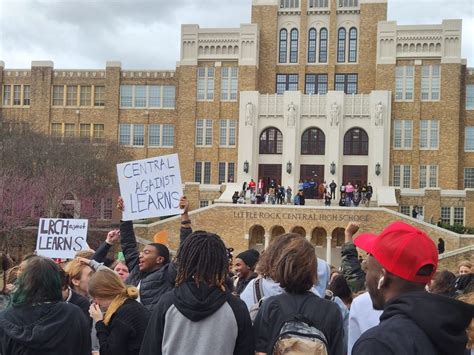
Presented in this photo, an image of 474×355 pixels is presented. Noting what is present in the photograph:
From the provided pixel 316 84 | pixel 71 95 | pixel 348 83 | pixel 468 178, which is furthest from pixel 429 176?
pixel 71 95

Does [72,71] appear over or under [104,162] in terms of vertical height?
over

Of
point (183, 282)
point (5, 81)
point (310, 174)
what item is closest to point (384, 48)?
point (310, 174)

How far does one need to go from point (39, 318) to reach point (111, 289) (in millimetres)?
676

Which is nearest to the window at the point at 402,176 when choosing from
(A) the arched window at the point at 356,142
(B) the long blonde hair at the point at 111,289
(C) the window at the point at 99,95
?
(A) the arched window at the point at 356,142

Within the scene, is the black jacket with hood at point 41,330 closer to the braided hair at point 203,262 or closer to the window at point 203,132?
the braided hair at point 203,262

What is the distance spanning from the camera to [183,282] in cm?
455

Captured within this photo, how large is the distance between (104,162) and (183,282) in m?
43.3

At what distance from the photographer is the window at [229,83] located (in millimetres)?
52375

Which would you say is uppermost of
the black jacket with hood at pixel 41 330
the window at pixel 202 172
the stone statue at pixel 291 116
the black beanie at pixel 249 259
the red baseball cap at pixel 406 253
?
the stone statue at pixel 291 116

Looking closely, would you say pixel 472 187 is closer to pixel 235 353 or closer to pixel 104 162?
pixel 104 162

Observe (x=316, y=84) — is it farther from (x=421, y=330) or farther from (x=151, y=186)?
(x=421, y=330)

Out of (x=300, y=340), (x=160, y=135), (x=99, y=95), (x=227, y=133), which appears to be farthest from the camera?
(x=99, y=95)

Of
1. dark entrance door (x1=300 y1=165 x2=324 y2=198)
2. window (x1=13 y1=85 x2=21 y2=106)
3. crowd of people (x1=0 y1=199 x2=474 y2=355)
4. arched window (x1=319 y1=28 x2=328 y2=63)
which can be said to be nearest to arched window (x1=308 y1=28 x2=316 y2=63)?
arched window (x1=319 y1=28 x2=328 y2=63)

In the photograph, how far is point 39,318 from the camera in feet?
15.4
